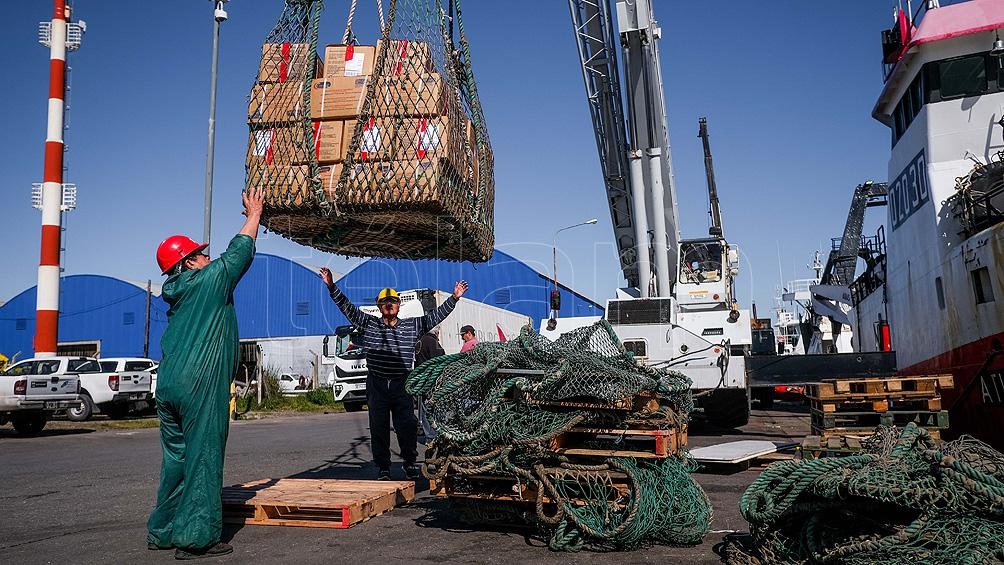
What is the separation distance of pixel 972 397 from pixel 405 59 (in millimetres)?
7641

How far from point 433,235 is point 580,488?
300 centimetres

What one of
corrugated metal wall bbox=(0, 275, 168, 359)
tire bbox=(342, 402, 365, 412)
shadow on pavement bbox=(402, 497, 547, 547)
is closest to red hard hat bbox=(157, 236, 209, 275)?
shadow on pavement bbox=(402, 497, 547, 547)

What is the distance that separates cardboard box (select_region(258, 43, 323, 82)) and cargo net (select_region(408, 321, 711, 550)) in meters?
2.94

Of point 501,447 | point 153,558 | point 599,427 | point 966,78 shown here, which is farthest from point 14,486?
point 966,78

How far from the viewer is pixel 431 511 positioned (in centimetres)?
617

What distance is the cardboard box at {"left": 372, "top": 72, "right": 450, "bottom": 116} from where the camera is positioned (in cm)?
615

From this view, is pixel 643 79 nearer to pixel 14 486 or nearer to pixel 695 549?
pixel 695 549

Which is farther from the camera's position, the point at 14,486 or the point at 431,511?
the point at 14,486

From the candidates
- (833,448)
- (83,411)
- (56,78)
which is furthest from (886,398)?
(56,78)

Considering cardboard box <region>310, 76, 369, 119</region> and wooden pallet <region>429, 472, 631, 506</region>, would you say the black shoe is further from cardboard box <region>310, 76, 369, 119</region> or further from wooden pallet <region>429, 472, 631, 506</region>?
cardboard box <region>310, 76, 369, 119</region>

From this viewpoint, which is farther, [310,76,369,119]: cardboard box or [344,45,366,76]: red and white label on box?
[344,45,366,76]: red and white label on box

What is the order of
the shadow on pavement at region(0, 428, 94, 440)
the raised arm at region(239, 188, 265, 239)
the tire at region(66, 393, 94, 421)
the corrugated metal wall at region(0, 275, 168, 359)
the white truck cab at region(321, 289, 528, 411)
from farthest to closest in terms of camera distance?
the corrugated metal wall at region(0, 275, 168, 359)
the white truck cab at region(321, 289, 528, 411)
the tire at region(66, 393, 94, 421)
the shadow on pavement at region(0, 428, 94, 440)
the raised arm at region(239, 188, 265, 239)

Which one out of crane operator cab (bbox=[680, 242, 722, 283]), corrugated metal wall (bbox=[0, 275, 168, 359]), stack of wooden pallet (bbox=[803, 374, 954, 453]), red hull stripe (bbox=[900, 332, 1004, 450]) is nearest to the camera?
stack of wooden pallet (bbox=[803, 374, 954, 453])

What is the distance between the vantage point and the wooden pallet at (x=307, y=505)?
5.55 metres
